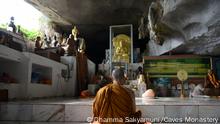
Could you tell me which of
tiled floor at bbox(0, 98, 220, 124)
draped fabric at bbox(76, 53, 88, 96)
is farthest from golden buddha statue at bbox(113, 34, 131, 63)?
tiled floor at bbox(0, 98, 220, 124)

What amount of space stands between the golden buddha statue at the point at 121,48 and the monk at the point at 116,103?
10.7 m

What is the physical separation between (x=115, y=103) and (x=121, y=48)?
10987mm

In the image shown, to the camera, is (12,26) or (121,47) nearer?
(12,26)

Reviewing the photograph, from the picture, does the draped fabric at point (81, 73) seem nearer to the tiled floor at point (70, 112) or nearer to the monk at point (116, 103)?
the tiled floor at point (70, 112)

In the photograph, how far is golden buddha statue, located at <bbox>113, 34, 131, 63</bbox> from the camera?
1553 centimetres

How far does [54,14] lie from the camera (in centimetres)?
1548

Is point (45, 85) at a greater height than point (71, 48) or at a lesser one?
lesser

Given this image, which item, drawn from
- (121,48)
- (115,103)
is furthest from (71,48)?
(115,103)

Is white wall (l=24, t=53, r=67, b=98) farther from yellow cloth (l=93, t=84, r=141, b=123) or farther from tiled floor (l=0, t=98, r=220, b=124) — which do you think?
yellow cloth (l=93, t=84, r=141, b=123)

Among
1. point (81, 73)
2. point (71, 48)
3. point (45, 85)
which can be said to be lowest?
point (45, 85)

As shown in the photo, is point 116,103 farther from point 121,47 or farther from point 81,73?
point 121,47

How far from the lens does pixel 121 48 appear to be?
15562 millimetres

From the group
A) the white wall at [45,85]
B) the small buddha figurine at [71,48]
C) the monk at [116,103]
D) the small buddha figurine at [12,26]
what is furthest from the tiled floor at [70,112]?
the small buddha figurine at [71,48]

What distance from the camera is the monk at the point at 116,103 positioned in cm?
466
